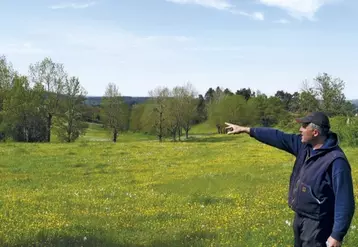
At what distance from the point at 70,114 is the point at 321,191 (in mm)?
66795

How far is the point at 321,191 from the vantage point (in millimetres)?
6117

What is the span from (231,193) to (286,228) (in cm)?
651

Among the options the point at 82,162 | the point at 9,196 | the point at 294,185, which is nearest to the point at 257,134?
the point at 294,185

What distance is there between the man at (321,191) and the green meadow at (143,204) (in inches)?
121

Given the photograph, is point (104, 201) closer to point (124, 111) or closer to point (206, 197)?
point (206, 197)

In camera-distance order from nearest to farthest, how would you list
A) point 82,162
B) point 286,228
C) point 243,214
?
point 286,228, point 243,214, point 82,162

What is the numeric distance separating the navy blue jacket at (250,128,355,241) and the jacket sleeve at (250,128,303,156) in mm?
402

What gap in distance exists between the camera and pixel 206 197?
50.8 feet

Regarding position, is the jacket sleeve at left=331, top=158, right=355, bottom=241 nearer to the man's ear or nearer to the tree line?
the man's ear

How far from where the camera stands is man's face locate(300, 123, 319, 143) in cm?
631

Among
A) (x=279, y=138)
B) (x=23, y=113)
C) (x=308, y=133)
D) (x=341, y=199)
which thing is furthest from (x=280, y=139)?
(x=23, y=113)

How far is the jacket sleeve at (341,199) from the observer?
588 cm

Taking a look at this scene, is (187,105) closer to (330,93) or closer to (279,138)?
(330,93)

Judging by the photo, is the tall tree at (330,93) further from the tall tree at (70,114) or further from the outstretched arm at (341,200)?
the outstretched arm at (341,200)
